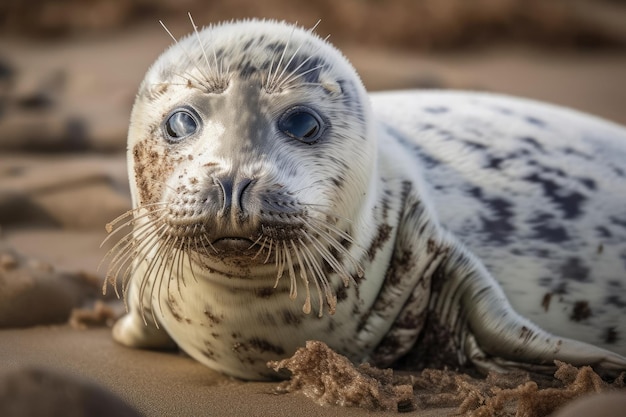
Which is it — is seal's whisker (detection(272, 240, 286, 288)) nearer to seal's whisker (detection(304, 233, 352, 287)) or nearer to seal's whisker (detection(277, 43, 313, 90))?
seal's whisker (detection(304, 233, 352, 287))

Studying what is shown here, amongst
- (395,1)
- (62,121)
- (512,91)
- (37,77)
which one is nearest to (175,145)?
(62,121)

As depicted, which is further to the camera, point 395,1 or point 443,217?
point 395,1

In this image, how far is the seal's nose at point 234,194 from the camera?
2314mm

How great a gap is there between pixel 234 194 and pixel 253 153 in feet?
0.59

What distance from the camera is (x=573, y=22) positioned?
8.11m

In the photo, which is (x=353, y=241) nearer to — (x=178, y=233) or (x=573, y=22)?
(x=178, y=233)

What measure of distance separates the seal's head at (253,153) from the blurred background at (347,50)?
3133mm

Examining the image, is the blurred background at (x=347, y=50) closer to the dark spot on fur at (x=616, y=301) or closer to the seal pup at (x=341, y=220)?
the seal pup at (x=341, y=220)

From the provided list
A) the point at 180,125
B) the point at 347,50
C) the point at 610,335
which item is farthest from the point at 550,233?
the point at 347,50

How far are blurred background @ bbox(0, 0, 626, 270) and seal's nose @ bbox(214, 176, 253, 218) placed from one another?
139 inches

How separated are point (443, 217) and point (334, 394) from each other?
32.2 inches

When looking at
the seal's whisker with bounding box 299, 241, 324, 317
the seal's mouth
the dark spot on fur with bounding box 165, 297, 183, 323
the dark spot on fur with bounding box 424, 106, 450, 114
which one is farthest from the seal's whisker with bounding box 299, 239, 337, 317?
the dark spot on fur with bounding box 424, 106, 450, 114

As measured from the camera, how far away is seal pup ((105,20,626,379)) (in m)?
2.49

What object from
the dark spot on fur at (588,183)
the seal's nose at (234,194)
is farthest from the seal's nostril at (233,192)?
the dark spot on fur at (588,183)
